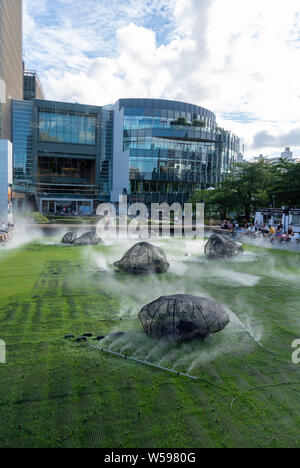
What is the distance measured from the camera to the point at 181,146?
53.9m

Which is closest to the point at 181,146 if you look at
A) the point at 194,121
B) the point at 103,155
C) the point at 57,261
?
the point at 194,121

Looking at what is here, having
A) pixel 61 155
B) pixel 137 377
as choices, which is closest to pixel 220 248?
pixel 137 377

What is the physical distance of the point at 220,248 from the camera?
15.8 m

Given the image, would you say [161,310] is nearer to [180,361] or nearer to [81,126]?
[180,361]

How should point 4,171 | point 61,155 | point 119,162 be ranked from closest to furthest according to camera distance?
point 4,171, point 61,155, point 119,162

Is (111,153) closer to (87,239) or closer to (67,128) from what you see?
(67,128)

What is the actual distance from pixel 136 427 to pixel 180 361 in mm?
1757

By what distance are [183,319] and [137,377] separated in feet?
5.04

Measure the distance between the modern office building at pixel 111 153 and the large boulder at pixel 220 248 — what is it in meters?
37.6

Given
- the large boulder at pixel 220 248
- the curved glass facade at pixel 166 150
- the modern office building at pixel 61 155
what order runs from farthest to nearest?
1. the modern office building at pixel 61 155
2. the curved glass facade at pixel 166 150
3. the large boulder at pixel 220 248

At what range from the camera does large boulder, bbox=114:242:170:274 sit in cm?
1262

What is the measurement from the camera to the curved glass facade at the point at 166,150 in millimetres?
52469

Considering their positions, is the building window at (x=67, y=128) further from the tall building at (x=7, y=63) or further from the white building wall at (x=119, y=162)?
the tall building at (x=7, y=63)

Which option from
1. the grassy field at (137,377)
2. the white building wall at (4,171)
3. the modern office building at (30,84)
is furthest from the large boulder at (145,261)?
the modern office building at (30,84)
